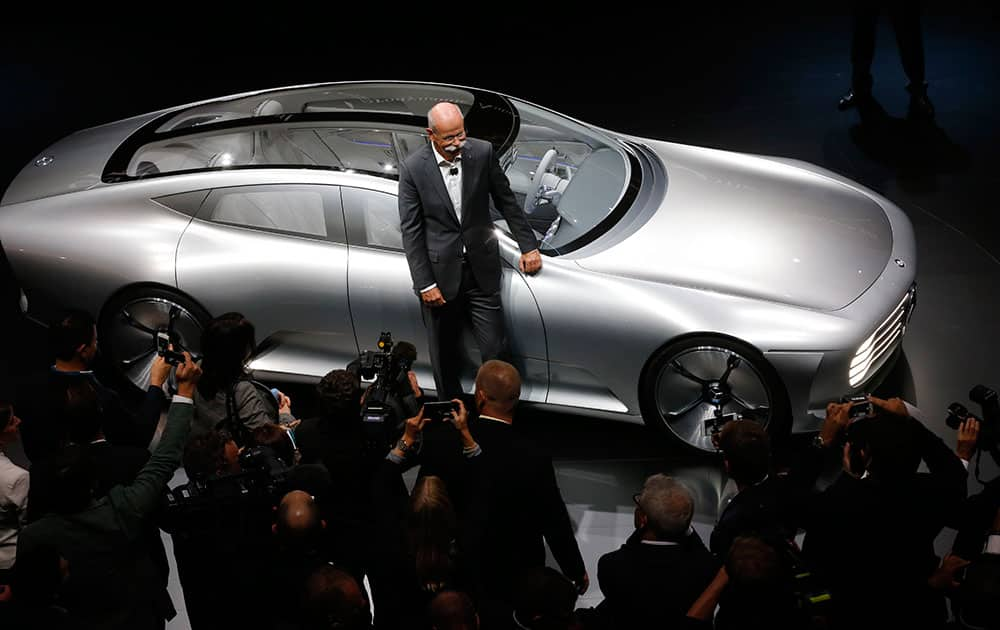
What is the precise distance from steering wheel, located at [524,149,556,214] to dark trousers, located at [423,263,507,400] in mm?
620

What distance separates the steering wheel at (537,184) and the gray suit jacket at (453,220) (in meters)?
0.41

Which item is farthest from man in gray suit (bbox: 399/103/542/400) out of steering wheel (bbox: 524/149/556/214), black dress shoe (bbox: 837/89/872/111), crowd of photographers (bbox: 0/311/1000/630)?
black dress shoe (bbox: 837/89/872/111)

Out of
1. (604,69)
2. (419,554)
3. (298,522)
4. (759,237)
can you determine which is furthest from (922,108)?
(298,522)

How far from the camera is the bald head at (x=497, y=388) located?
327 cm

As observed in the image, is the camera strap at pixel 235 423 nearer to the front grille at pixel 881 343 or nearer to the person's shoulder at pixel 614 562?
the person's shoulder at pixel 614 562

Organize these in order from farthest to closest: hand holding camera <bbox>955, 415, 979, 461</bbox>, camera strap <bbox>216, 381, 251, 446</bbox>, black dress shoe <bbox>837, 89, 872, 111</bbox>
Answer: black dress shoe <bbox>837, 89, 872, 111</bbox>
camera strap <bbox>216, 381, 251, 446</bbox>
hand holding camera <bbox>955, 415, 979, 461</bbox>

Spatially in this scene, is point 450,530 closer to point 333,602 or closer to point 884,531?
point 333,602

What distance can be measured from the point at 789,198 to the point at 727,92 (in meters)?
3.29

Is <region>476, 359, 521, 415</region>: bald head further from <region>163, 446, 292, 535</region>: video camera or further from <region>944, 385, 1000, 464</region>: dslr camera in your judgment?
<region>944, 385, 1000, 464</region>: dslr camera

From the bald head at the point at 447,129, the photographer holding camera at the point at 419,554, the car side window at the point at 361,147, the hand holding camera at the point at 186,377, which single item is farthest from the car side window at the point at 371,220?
the photographer holding camera at the point at 419,554

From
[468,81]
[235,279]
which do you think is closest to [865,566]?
[235,279]

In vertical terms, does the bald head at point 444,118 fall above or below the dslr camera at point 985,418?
above

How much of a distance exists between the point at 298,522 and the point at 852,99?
5.95m

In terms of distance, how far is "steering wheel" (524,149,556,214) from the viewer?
16.1 feet
